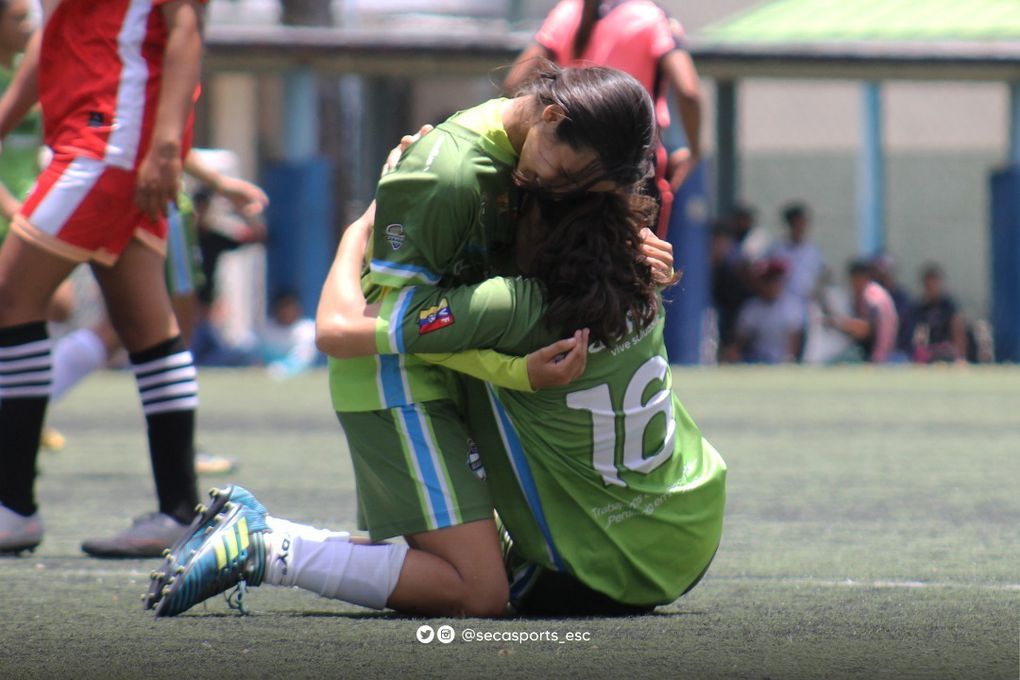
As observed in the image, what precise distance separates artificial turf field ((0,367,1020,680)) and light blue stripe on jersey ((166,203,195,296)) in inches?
27.0

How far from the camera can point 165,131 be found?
169 inches

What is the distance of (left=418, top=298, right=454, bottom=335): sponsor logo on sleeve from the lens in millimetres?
3326

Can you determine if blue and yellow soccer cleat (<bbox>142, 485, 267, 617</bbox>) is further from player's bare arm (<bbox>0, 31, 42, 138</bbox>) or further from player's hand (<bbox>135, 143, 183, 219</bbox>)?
player's bare arm (<bbox>0, 31, 42, 138</bbox>)

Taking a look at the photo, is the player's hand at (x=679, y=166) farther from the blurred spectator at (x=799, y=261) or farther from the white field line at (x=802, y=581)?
the blurred spectator at (x=799, y=261)

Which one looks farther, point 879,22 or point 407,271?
point 879,22

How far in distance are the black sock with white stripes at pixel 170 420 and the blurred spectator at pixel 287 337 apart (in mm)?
9143

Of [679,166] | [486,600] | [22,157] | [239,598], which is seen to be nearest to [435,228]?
[486,600]

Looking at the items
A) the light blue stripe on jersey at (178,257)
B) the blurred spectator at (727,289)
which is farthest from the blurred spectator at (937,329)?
the light blue stripe on jersey at (178,257)

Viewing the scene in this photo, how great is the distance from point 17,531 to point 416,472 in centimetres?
136

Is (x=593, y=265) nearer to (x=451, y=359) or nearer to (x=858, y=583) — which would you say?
(x=451, y=359)

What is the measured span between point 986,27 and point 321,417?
9.43 m

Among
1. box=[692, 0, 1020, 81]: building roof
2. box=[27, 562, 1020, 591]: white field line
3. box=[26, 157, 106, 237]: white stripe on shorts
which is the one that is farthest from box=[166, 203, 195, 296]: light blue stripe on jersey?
box=[692, 0, 1020, 81]: building roof

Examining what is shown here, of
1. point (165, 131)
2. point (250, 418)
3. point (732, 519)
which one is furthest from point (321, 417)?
point (165, 131)

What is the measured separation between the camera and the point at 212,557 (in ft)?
11.2
